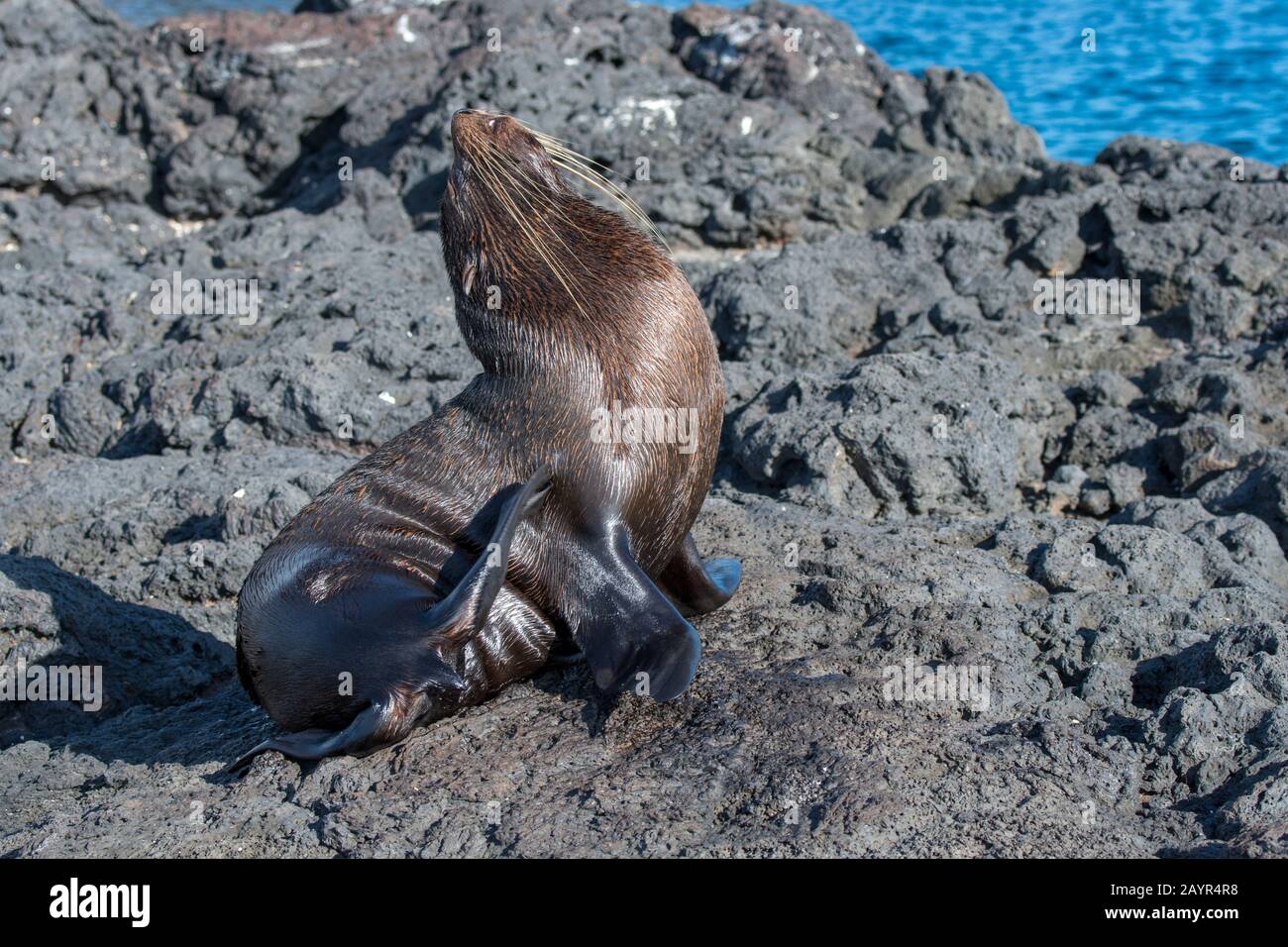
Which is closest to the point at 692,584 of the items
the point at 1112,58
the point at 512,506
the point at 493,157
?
the point at 512,506

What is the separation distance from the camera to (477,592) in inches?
194

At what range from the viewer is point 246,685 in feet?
18.2

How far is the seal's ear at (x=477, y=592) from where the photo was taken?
493 cm

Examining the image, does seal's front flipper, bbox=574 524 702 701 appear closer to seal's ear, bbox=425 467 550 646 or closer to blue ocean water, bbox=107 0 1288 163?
seal's ear, bbox=425 467 550 646

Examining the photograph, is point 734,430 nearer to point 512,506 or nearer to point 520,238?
point 520,238

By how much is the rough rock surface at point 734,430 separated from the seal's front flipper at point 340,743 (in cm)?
6

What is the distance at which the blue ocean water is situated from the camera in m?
23.8

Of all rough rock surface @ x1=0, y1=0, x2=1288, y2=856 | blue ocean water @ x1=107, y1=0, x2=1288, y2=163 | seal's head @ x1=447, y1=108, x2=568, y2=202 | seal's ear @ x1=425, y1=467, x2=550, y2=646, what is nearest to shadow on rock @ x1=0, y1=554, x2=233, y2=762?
rough rock surface @ x1=0, y1=0, x2=1288, y2=856

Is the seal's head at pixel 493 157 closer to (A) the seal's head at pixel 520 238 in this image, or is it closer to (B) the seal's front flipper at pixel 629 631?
(A) the seal's head at pixel 520 238

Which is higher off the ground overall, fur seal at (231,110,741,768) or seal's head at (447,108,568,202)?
seal's head at (447,108,568,202)

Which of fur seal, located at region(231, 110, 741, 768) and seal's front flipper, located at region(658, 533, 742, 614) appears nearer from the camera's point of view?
fur seal, located at region(231, 110, 741, 768)
